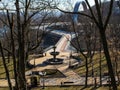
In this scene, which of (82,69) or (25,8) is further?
(82,69)

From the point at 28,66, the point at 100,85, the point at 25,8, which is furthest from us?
the point at 28,66

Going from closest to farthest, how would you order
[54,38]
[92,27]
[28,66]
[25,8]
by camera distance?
[25,8], [92,27], [28,66], [54,38]

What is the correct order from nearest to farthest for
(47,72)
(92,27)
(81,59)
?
(92,27), (47,72), (81,59)

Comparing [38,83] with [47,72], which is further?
[47,72]

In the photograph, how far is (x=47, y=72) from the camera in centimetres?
3769

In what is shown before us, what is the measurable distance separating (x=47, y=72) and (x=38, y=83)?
17.9ft

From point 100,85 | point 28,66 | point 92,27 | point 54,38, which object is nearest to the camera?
point 100,85

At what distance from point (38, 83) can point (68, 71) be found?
297 inches

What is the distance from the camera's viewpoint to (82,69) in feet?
128

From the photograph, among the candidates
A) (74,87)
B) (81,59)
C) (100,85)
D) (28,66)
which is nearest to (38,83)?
(74,87)

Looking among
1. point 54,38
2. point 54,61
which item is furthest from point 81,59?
point 54,38

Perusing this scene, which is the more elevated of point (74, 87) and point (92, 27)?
point (92, 27)

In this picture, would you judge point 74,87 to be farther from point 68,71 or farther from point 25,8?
point 25,8

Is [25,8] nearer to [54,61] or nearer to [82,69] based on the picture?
[82,69]
